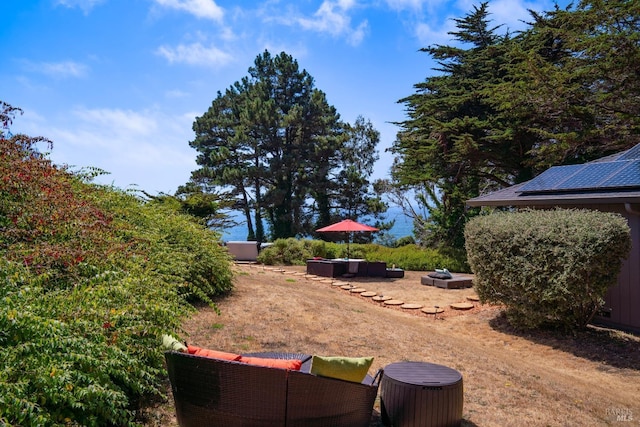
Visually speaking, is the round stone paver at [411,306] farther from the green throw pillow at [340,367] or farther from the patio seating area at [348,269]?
the green throw pillow at [340,367]

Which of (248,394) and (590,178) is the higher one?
(590,178)

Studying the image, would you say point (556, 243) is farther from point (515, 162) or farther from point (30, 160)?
point (515, 162)

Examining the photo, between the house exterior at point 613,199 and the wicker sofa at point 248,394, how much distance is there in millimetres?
7481

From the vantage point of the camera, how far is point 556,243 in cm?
716

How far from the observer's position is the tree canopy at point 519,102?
44.4ft

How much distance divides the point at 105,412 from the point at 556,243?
7180 millimetres

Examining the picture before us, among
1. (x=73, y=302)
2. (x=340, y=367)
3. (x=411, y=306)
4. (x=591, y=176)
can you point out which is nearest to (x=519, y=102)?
(x=591, y=176)

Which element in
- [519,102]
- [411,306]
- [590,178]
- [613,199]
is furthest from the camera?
[519,102]

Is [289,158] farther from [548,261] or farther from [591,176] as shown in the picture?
[548,261]

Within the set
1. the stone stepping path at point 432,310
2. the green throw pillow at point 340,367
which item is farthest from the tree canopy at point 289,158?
the green throw pillow at point 340,367

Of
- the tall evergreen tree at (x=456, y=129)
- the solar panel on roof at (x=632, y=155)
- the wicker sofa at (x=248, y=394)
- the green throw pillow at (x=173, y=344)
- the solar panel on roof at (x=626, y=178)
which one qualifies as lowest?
the wicker sofa at (x=248, y=394)

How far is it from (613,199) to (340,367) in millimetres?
7366

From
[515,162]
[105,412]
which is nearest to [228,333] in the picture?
[105,412]

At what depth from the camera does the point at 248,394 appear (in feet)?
9.25
